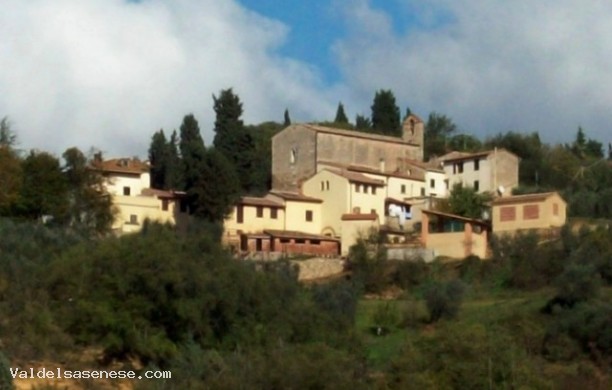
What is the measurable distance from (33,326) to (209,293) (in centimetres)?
441

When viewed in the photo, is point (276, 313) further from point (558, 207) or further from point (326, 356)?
point (558, 207)

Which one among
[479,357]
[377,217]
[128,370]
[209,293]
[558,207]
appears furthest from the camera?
[377,217]

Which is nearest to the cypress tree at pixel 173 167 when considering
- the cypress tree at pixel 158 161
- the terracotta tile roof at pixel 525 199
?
the cypress tree at pixel 158 161

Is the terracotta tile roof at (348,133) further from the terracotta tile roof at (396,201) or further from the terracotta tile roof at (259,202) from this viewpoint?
the terracotta tile roof at (259,202)

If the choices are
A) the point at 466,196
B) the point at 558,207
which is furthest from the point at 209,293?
the point at 466,196

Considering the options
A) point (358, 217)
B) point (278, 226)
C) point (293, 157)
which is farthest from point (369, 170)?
point (278, 226)

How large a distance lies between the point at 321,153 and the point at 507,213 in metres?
12.3

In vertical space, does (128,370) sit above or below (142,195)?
below

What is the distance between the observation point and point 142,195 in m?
62.6

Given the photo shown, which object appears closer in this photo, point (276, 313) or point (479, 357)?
point (479, 357)

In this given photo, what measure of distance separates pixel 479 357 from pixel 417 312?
17.9m

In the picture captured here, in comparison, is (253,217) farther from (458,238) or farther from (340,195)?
(458,238)

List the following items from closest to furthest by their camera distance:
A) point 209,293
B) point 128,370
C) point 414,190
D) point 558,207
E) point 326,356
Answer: point 326,356 < point 128,370 < point 209,293 < point 558,207 < point 414,190

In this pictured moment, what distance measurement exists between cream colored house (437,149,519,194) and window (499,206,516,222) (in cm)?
1043
